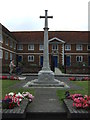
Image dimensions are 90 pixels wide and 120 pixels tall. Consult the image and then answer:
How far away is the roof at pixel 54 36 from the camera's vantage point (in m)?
49.1

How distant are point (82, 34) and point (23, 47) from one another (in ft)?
46.3

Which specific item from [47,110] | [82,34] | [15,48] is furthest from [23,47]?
[47,110]

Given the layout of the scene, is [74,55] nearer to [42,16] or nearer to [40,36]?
[40,36]

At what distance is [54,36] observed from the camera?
49.9 meters

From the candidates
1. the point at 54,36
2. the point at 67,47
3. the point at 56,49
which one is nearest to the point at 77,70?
the point at 56,49

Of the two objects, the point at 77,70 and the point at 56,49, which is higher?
the point at 56,49

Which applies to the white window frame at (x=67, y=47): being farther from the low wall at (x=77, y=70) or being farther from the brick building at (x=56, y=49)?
the low wall at (x=77, y=70)

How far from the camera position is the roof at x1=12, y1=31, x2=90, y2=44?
49062 millimetres

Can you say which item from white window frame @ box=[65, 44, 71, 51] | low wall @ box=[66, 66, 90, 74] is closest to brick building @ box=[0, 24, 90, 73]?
white window frame @ box=[65, 44, 71, 51]

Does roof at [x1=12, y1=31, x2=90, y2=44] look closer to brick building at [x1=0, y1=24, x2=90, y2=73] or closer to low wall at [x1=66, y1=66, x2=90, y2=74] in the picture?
brick building at [x1=0, y1=24, x2=90, y2=73]

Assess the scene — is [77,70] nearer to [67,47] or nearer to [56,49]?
[56,49]

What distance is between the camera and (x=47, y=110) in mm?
6574

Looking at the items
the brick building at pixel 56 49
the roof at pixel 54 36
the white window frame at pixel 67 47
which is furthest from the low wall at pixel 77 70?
the roof at pixel 54 36

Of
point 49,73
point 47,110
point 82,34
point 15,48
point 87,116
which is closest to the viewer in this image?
point 87,116
